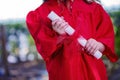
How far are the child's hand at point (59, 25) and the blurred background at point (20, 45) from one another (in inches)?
23.6

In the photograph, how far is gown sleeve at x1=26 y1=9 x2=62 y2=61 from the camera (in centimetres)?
116

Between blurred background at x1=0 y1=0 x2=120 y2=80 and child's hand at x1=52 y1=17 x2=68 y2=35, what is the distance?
0.60 m

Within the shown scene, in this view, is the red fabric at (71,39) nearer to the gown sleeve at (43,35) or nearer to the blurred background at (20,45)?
the gown sleeve at (43,35)

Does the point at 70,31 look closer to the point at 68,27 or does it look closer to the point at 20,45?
the point at 68,27

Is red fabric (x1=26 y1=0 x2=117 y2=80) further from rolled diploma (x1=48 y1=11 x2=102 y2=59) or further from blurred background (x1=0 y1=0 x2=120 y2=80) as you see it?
blurred background (x1=0 y1=0 x2=120 y2=80)

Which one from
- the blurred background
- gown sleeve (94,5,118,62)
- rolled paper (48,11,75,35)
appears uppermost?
rolled paper (48,11,75,35)

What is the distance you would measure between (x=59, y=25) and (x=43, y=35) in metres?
0.07

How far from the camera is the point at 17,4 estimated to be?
5.82ft

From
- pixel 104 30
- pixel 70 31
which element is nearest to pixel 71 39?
pixel 70 31

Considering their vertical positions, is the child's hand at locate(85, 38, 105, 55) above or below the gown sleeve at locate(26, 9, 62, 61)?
below

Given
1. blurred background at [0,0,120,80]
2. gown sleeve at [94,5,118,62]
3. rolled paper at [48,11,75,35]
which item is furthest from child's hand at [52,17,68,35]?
blurred background at [0,0,120,80]

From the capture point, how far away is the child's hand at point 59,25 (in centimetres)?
114

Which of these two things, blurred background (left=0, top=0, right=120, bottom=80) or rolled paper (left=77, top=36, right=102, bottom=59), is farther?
blurred background (left=0, top=0, right=120, bottom=80)

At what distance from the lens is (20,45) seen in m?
1.83
